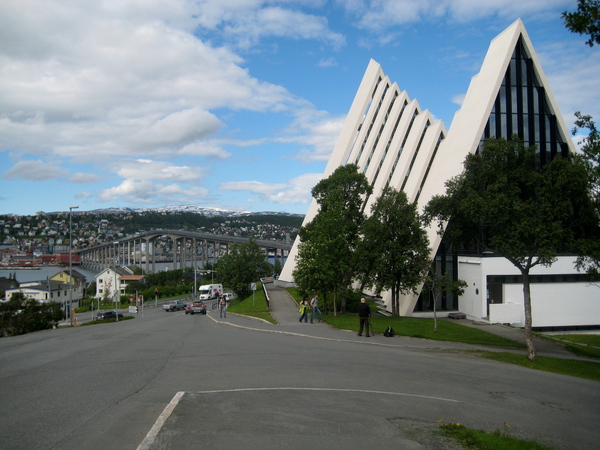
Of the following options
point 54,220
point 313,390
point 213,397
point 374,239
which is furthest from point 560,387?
point 54,220

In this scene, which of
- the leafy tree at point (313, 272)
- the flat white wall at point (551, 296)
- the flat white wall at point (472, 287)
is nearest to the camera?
the leafy tree at point (313, 272)

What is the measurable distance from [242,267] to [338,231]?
32.3 m

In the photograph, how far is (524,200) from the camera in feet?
53.7

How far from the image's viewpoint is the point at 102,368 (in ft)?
33.9

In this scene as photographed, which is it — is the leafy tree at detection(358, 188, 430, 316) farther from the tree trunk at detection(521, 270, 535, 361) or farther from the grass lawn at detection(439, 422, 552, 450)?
the grass lawn at detection(439, 422, 552, 450)

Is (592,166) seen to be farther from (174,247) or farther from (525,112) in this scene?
(174,247)

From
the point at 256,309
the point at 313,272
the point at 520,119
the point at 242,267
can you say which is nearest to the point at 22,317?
the point at 256,309

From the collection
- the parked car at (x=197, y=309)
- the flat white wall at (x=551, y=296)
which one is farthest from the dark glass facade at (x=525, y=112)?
the parked car at (x=197, y=309)

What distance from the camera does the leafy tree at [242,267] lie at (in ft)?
187

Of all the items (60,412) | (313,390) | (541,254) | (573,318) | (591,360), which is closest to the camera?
(60,412)

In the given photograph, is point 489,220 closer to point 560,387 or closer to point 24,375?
point 560,387

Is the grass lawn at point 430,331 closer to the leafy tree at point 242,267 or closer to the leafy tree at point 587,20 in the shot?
the leafy tree at point 587,20

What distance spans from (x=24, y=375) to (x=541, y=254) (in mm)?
14895

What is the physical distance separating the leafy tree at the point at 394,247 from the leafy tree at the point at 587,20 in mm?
14651
